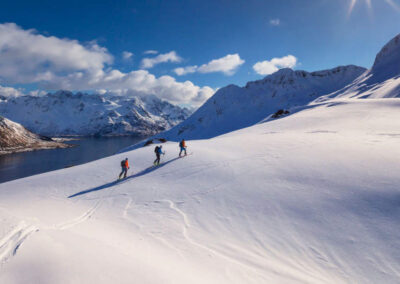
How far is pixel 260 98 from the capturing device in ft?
514

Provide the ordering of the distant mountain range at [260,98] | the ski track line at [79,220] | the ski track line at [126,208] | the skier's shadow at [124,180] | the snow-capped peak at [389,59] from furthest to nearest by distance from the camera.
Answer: the distant mountain range at [260,98], the snow-capped peak at [389,59], the skier's shadow at [124,180], the ski track line at [126,208], the ski track line at [79,220]

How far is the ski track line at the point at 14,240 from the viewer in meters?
4.38

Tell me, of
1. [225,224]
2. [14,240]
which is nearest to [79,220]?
[14,240]

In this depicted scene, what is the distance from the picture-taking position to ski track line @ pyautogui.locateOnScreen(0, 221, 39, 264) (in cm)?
438

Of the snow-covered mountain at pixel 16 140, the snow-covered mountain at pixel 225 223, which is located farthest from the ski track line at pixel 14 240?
the snow-covered mountain at pixel 16 140

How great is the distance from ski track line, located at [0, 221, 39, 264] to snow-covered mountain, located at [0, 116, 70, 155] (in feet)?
485

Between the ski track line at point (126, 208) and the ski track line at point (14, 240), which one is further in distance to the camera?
the ski track line at point (126, 208)

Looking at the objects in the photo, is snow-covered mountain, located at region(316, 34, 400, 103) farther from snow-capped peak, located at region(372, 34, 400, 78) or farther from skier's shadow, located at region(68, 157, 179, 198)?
skier's shadow, located at region(68, 157, 179, 198)

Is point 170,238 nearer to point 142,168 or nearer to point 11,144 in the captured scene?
point 142,168

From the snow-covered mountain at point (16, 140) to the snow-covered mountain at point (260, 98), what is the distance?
8719 cm

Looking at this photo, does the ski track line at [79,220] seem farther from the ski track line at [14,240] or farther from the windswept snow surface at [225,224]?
the ski track line at [14,240]

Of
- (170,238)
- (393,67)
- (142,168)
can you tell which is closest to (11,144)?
(142,168)

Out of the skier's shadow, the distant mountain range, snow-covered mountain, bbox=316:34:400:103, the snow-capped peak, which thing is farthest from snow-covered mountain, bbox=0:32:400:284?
the snow-capped peak

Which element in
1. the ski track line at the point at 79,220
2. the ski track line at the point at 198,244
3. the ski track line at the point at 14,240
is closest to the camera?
the ski track line at the point at 14,240
